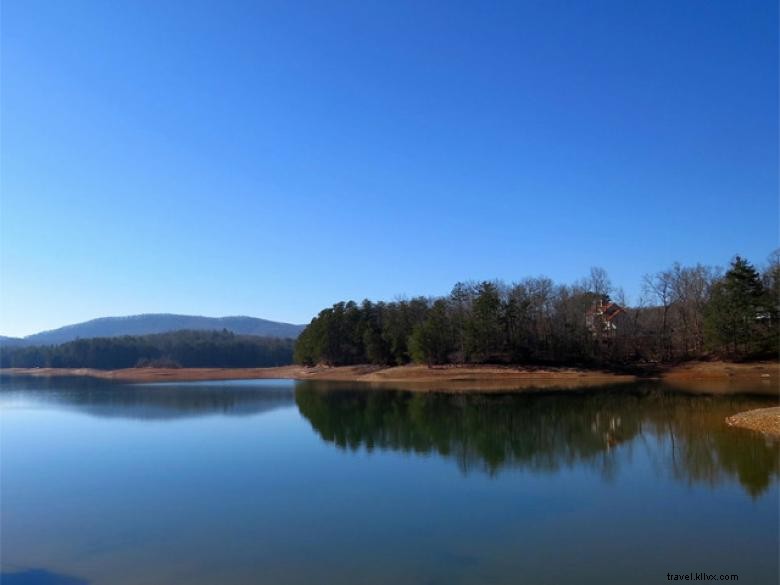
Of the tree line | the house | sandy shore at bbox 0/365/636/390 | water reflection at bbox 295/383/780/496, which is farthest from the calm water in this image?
the tree line

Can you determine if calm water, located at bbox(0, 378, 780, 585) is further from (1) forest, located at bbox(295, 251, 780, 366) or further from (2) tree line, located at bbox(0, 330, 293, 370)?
(2) tree line, located at bbox(0, 330, 293, 370)

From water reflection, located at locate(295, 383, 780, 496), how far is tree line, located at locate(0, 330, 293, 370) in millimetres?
95950

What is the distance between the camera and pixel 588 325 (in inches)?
2459

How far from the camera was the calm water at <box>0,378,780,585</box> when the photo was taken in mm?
9734

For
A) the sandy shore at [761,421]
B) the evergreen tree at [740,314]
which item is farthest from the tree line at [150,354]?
the sandy shore at [761,421]

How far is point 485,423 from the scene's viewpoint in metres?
28.3

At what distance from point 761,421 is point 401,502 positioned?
16.5m

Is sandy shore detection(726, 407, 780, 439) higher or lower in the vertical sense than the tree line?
lower

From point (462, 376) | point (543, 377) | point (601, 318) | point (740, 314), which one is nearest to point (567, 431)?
point (543, 377)

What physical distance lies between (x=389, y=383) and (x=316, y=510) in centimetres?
4719

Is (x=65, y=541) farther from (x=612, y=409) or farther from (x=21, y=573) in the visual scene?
(x=612, y=409)

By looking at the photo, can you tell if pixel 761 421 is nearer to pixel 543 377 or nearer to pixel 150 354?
pixel 543 377

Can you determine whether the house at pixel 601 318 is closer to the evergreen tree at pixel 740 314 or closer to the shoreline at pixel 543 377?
the shoreline at pixel 543 377

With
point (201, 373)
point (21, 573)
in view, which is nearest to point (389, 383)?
point (201, 373)
